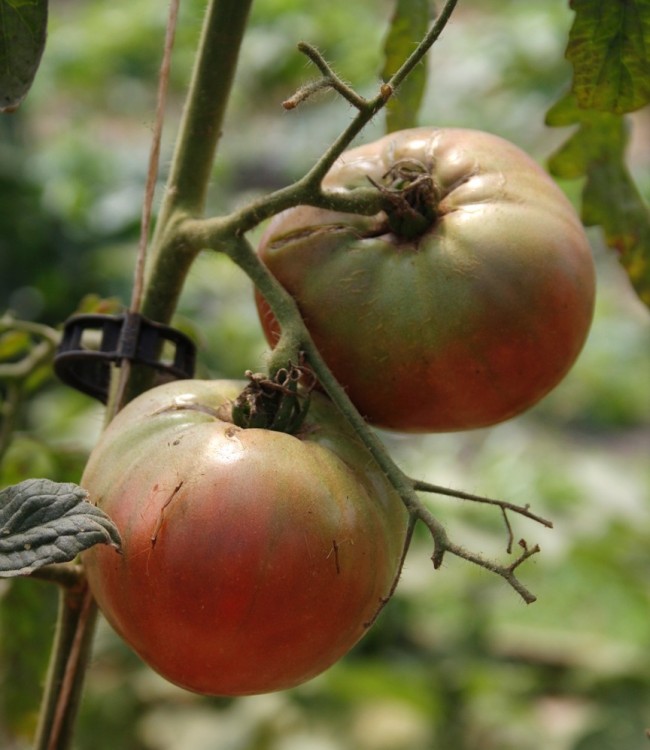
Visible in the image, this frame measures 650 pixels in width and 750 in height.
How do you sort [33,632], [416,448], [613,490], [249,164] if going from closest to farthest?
[33,632] < [613,490] < [416,448] < [249,164]

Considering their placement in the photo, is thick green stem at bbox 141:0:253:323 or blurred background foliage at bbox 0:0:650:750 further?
blurred background foliage at bbox 0:0:650:750

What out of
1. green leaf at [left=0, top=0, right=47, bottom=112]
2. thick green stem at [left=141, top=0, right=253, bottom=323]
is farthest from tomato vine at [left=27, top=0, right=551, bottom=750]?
green leaf at [left=0, top=0, right=47, bottom=112]

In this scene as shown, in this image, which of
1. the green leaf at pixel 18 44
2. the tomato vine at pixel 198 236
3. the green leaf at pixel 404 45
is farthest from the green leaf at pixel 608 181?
the green leaf at pixel 18 44

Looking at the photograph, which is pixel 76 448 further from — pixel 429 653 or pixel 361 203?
pixel 429 653

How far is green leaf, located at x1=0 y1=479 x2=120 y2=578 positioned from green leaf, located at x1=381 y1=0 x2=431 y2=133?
45 cm

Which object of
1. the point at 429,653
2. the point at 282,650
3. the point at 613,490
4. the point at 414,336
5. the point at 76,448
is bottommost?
the point at 429,653

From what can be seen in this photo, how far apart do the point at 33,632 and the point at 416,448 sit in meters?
2.15

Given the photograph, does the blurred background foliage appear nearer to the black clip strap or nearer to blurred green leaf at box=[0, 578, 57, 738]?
blurred green leaf at box=[0, 578, 57, 738]

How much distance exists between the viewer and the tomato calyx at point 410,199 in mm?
686

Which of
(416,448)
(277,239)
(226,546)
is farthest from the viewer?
(416,448)

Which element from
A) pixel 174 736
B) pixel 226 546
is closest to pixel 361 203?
pixel 226 546

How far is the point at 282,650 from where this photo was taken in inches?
23.5

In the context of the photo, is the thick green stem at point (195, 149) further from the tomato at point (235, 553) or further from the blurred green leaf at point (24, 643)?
the blurred green leaf at point (24, 643)

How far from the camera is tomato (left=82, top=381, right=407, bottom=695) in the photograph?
1.89 ft
